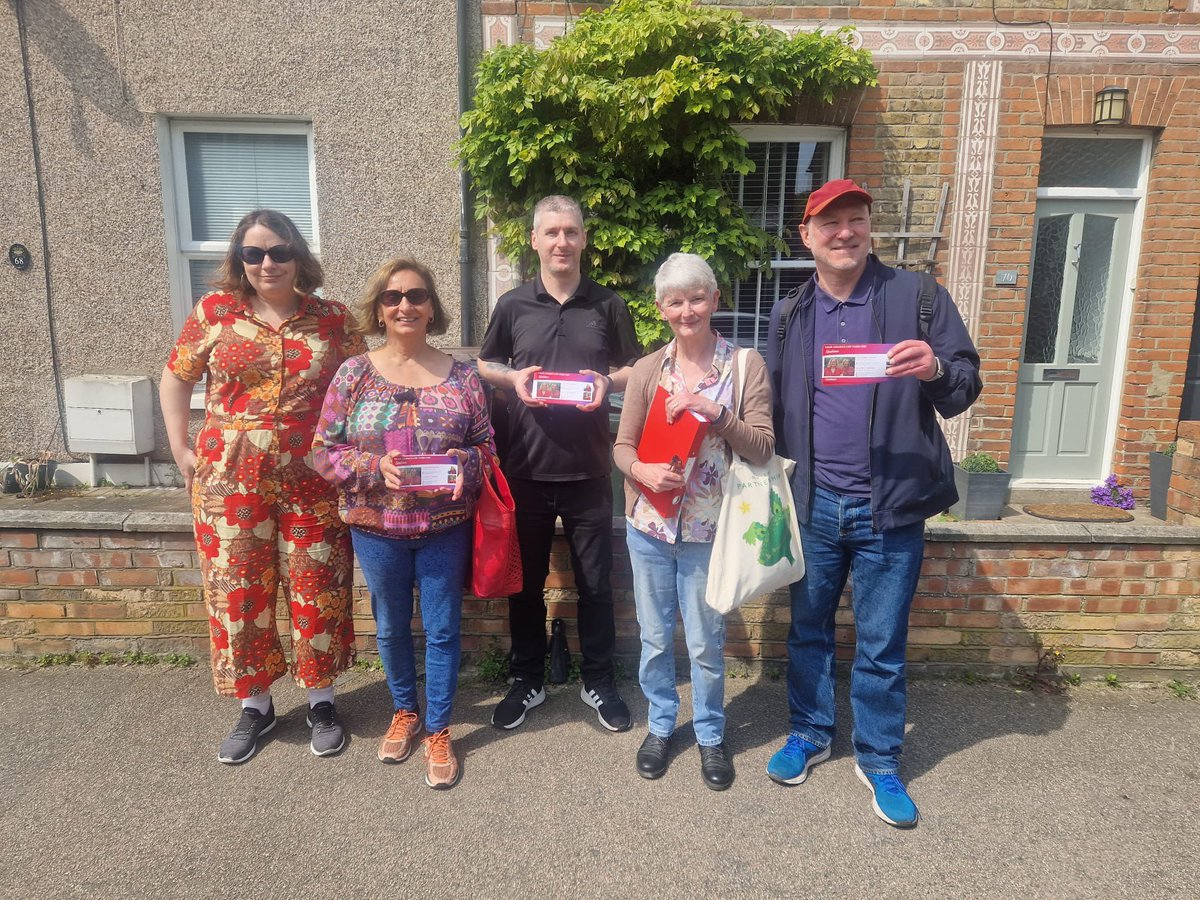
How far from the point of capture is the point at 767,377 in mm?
2443

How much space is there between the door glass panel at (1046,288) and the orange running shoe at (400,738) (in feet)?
19.5

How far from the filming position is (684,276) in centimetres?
232

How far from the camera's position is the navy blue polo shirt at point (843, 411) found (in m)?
2.35

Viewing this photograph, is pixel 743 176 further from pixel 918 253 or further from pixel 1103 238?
pixel 1103 238

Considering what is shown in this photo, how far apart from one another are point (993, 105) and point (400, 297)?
540 centimetres

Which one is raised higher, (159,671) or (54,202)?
(54,202)

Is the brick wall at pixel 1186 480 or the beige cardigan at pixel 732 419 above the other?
the beige cardigan at pixel 732 419

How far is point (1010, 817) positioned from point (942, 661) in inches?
35.4

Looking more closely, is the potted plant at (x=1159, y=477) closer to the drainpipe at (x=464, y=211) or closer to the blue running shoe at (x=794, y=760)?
the blue running shoe at (x=794, y=760)

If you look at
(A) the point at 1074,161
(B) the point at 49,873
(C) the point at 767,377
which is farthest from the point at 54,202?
(A) the point at 1074,161

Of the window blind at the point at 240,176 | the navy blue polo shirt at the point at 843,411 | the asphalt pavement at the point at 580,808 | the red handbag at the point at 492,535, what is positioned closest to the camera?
the asphalt pavement at the point at 580,808

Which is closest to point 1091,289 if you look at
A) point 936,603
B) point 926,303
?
point 936,603

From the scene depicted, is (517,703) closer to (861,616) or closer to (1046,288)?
(861,616)

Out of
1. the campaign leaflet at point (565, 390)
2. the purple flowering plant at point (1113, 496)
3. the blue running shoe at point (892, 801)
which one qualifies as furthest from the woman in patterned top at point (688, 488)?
the purple flowering plant at point (1113, 496)
